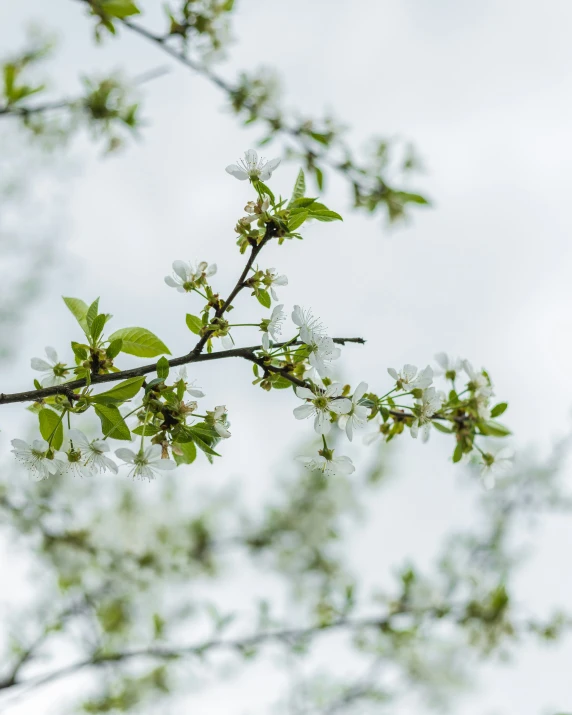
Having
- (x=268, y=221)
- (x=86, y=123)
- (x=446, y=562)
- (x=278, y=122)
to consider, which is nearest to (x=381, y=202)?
(x=278, y=122)

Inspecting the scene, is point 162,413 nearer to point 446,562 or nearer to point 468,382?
point 468,382

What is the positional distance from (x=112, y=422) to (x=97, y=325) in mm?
187

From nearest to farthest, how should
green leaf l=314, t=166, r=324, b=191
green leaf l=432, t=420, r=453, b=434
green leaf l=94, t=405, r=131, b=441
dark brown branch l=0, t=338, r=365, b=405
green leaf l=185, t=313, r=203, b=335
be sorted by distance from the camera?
1. dark brown branch l=0, t=338, r=365, b=405
2. green leaf l=94, t=405, r=131, b=441
3. green leaf l=185, t=313, r=203, b=335
4. green leaf l=432, t=420, r=453, b=434
5. green leaf l=314, t=166, r=324, b=191

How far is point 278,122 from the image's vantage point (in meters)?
2.34

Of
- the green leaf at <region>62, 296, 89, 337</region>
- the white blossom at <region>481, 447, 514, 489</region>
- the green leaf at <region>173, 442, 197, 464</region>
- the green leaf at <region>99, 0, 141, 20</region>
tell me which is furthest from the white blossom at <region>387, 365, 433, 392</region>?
the green leaf at <region>99, 0, 141, 20</region>

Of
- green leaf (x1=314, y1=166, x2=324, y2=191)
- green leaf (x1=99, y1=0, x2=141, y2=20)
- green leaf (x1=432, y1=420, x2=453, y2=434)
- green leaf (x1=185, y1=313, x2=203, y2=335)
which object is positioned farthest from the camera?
green leaf (x1=314, y1=166, x2=324, y2=191)

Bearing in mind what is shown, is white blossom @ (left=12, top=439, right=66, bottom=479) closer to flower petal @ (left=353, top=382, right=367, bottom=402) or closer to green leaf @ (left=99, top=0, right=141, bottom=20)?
flower petal @ (left=353, top=382, right=367, bottom=402)

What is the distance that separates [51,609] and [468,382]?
4.03m

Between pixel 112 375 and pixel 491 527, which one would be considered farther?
pixel 491 527

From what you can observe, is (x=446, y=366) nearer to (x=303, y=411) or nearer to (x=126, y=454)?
(x=303, y=411)

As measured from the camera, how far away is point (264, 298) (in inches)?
43.8

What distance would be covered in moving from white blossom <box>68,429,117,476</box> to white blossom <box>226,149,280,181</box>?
57 cm

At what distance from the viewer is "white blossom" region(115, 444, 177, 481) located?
1.05 m

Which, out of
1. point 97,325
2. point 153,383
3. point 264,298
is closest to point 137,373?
point 153,383
